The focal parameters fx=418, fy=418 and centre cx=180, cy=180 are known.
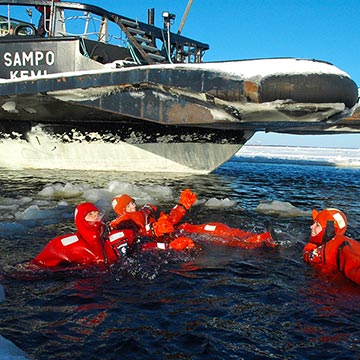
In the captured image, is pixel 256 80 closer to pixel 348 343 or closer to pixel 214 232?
pixel 214 232

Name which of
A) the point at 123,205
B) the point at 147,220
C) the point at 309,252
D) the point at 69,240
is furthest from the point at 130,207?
the point at 309,252

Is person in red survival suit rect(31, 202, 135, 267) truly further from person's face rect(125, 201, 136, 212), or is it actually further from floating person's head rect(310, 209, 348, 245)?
floating person's head rect(310, 209, 348, 245)

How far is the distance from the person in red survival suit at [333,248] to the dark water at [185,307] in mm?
130

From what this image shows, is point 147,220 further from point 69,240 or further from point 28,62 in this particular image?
point 28,62

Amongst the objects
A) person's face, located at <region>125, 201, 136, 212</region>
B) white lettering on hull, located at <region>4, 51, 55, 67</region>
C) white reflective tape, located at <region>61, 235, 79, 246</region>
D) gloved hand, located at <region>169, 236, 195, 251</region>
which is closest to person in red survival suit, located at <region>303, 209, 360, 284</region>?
gloved hand, located at <region>169, 236, 195, 251</region>

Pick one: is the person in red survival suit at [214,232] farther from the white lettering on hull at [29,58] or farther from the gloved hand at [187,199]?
the white lettering on hull at [29,58]

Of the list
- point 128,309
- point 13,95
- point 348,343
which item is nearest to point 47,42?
point 13,95

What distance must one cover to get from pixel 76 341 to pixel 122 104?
427cm

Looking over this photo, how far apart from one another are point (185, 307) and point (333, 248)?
1.65 metres

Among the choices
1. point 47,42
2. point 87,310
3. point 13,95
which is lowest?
point 87,310

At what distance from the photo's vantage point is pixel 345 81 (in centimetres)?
550

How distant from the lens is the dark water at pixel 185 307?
95.2 inches

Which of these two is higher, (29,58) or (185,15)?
(185,15)

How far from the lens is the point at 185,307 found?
297 cm
